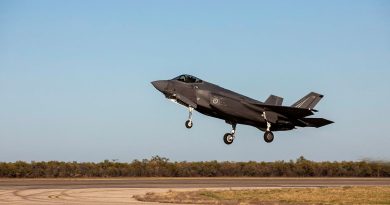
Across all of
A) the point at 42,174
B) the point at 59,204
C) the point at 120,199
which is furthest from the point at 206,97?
the point at 42,174

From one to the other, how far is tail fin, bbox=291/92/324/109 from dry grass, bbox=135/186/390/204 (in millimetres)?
10259

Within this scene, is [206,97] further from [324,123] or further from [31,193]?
[31,193]

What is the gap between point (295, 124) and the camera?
152 feet

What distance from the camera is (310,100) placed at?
4791 centimetres

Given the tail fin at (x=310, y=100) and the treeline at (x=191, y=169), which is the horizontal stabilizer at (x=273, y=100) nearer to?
the tail fin at (x=310, y=100)

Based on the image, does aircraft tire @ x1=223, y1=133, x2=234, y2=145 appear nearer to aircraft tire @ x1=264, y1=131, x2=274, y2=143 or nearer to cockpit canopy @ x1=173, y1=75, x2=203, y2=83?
aircraft tire @ x1=264, y1=131, x2=274, y2=143

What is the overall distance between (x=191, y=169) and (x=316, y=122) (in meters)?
16.6

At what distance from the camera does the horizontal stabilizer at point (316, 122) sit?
45.5 m

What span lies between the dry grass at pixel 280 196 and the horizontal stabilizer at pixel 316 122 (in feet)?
25.6

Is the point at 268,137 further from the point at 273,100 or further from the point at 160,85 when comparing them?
the point at 160,85

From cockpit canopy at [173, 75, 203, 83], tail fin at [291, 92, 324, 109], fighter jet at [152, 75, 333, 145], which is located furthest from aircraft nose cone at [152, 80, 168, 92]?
tail fin at [291, 92, 324, 109]

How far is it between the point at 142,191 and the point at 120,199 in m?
5.36

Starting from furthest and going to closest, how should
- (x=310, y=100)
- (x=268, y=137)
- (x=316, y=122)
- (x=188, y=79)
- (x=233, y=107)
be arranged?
(x=310, y=100)
(x=316, y=122)
(x=268, y=137)
(x=233, y=107)
(x=188, y=79)

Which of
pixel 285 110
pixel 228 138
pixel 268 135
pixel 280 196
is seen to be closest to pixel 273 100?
pixel 285 110
